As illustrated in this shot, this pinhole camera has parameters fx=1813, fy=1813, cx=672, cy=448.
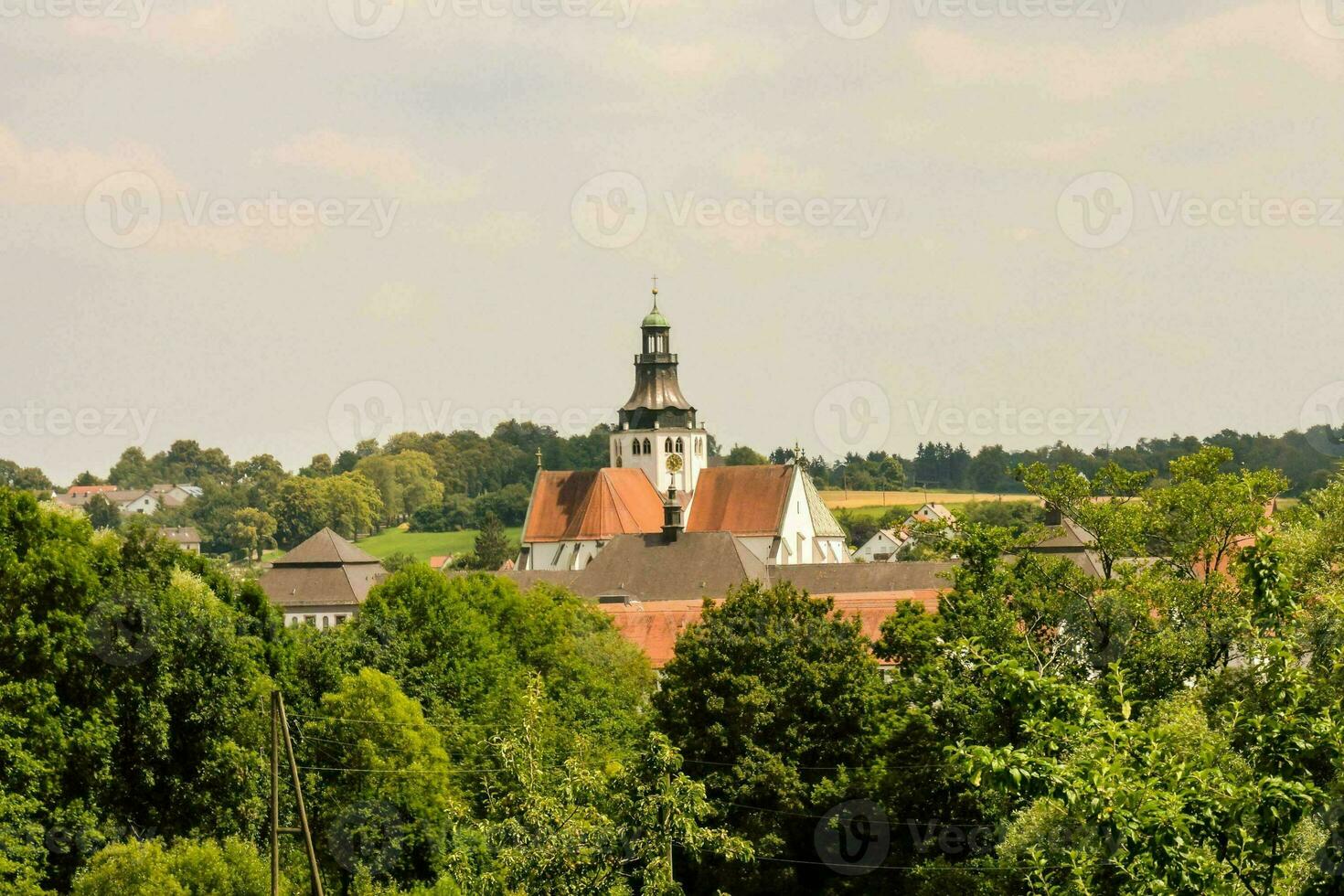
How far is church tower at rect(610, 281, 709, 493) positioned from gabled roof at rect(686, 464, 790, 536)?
5.60 meters

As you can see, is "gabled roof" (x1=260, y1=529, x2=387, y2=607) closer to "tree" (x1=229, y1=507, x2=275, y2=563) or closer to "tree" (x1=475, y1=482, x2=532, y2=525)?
"tree" (x1=475, y1=482, x2=532, y2=525)

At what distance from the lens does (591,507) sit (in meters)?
112

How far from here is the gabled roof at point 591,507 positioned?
11181cm

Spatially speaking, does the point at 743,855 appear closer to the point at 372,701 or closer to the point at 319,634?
the point at 372,701

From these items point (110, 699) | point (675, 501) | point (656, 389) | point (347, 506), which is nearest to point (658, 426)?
point (656, 389)

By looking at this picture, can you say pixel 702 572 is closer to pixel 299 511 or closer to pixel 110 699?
pixel 110 699

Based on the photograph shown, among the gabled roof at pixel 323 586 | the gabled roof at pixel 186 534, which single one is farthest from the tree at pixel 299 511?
the gabled roof at pixel 323 586

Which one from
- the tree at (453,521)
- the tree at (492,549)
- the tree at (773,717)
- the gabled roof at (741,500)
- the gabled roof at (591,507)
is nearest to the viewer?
the tree at (773,717)

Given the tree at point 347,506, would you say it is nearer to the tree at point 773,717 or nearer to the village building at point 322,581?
the village building at point 322,581

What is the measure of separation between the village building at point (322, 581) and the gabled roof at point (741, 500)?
29.0m

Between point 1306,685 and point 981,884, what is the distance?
18.5 m

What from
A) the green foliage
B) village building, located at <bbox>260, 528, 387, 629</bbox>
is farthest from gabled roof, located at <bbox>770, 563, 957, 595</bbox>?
the green foliage

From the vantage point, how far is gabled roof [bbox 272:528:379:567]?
3410 inches

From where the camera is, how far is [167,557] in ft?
138
